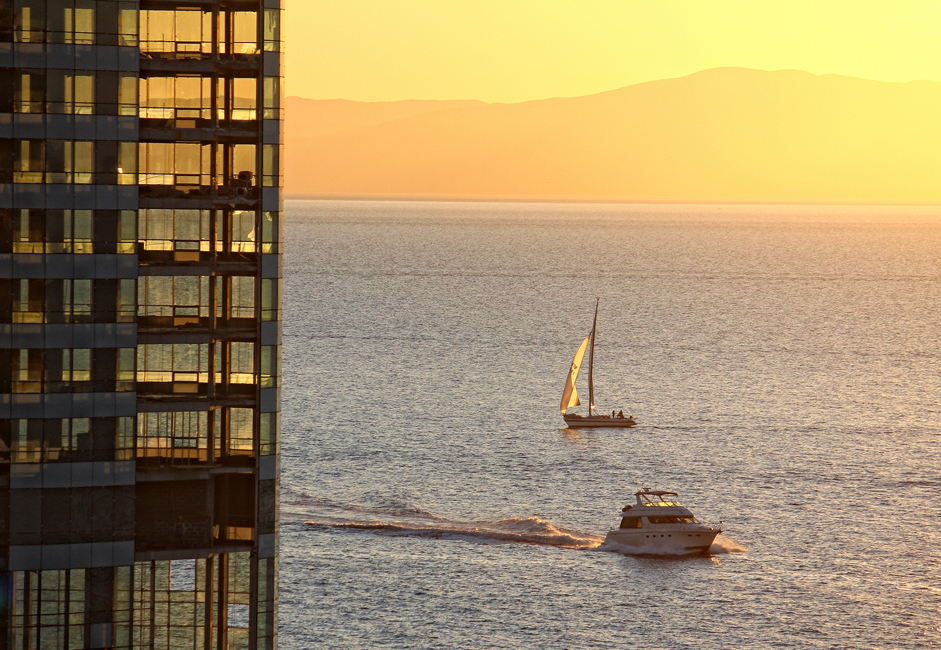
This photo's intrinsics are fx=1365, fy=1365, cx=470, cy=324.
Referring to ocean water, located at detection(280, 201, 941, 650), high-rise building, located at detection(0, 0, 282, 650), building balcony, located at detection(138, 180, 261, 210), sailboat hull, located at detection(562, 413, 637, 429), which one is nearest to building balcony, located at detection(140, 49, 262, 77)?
high-rise building, located at detection(0, 0, 282, 650)

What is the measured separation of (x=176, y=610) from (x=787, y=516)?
3328 inches

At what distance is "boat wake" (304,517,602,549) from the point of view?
122 metres

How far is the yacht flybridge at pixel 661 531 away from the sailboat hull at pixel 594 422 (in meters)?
49.3

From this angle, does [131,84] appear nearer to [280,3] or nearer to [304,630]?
[280,3]

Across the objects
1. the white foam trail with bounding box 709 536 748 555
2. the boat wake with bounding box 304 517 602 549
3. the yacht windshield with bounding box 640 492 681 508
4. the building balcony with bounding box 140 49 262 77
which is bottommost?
the white foam trail with bounding box 709 536 748 555

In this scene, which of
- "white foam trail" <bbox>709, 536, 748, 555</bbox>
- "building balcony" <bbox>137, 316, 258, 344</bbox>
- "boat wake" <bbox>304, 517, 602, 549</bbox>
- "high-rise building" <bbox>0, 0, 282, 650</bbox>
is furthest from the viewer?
"boat wake" <bbox>304, 517, 602, 549</bbox>

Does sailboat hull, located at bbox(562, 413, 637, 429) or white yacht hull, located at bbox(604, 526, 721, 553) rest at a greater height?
sailboat hull, located at bbox(562, 413, 637, 429)

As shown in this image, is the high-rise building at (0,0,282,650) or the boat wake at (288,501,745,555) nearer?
the high-rise building at (0,0,282,650)

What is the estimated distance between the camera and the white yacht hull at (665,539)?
12181 centimetres

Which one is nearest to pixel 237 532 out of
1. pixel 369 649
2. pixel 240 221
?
pixel 240 221

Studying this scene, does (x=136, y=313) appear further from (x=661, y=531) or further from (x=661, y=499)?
(x=661, y=499)

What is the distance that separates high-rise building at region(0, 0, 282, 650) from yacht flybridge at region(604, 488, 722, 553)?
223 feet

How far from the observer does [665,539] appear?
124 metres

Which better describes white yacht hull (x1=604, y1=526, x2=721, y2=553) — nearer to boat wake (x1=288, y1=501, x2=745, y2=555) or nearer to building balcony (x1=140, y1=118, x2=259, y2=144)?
boat wake (x1=288, y1=501, x2=745, y2=555)
